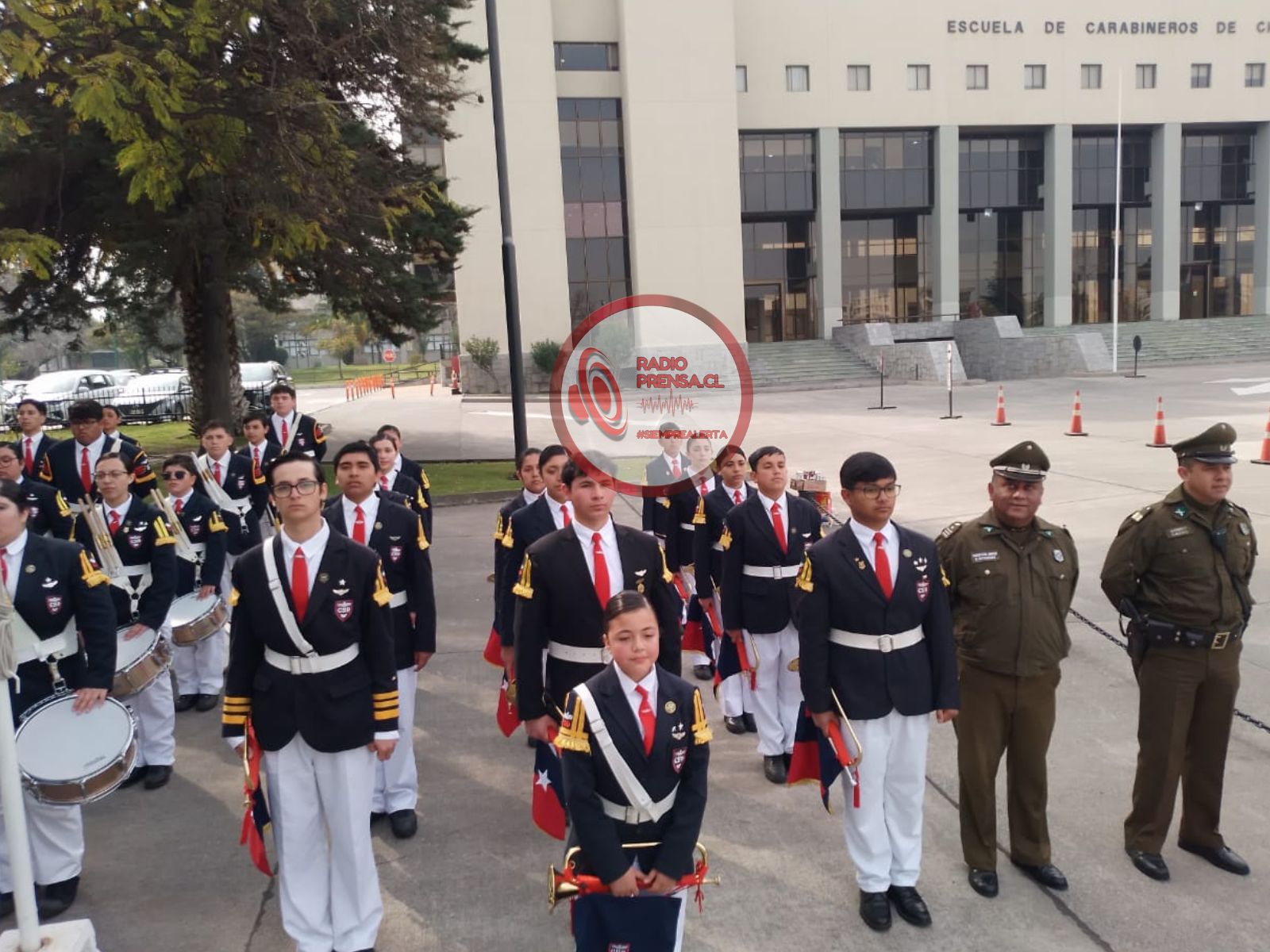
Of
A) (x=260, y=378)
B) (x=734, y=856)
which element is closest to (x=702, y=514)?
(x=734, y=856)

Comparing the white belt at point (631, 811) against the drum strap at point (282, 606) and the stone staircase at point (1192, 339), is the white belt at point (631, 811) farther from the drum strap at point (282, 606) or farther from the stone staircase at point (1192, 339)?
the stone staircase at point (1192, 339)

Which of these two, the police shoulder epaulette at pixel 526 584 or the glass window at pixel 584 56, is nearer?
the police shoulder epaulette at pixel 526 584

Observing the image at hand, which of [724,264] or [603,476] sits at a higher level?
[724,264]

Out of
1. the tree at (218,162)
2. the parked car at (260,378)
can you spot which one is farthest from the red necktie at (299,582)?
the parked car at (260,378)

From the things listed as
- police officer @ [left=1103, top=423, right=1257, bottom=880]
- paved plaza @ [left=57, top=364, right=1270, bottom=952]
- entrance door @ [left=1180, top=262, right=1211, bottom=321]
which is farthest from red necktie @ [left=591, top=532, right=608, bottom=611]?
entrance door @ [left=1180, top=262, right=1211, bottom=321]

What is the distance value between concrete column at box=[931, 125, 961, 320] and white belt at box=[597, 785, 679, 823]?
48.4 meters

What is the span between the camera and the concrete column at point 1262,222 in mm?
49312

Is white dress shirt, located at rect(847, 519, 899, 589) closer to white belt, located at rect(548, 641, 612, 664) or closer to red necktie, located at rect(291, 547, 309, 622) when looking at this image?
white belt, located at rect(548, 641, 612, 664)

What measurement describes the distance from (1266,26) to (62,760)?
60267mm

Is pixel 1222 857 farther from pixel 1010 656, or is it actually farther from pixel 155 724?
pixel 155 724

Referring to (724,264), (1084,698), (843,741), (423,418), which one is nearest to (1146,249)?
(724,264)

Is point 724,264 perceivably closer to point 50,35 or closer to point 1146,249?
point 1146,249

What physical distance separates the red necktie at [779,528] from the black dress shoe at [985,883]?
2.14 m

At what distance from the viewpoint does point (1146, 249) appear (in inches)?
1994
